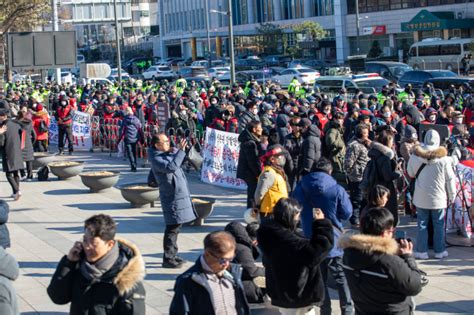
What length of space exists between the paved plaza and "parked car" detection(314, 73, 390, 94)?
1510 centimetres

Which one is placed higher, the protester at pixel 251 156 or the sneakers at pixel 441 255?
the protester at pixel 251 156

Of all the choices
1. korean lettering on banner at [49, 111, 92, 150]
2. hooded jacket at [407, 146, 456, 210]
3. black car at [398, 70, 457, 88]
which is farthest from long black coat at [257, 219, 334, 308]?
black car at [398, 70, 457, 88]

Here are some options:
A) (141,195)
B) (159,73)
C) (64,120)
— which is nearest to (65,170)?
(141,195)

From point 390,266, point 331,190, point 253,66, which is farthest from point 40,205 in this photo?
point 253,66

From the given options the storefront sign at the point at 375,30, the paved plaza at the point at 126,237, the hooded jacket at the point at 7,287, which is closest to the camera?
the hooded jacket at the point at 7,287

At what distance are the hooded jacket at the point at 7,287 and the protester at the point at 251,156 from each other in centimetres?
712

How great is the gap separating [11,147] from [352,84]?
2064 centimetres

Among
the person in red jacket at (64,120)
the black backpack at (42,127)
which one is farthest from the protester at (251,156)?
A: the person in red jacket at (64,120)

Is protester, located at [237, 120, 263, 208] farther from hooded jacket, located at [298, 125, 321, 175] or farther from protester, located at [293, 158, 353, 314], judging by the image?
protester, located at [293, 158, 353, 314]

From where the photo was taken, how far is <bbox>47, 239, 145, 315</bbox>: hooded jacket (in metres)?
6.04

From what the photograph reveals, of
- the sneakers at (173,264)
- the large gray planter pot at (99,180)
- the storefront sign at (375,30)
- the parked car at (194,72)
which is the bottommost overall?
the sneakers at (173,264)

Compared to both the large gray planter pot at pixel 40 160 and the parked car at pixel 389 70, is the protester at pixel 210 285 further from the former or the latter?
the parked car at pixel 389 70

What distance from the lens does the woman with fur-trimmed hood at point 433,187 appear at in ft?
37.3

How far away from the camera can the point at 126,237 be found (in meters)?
13.6
